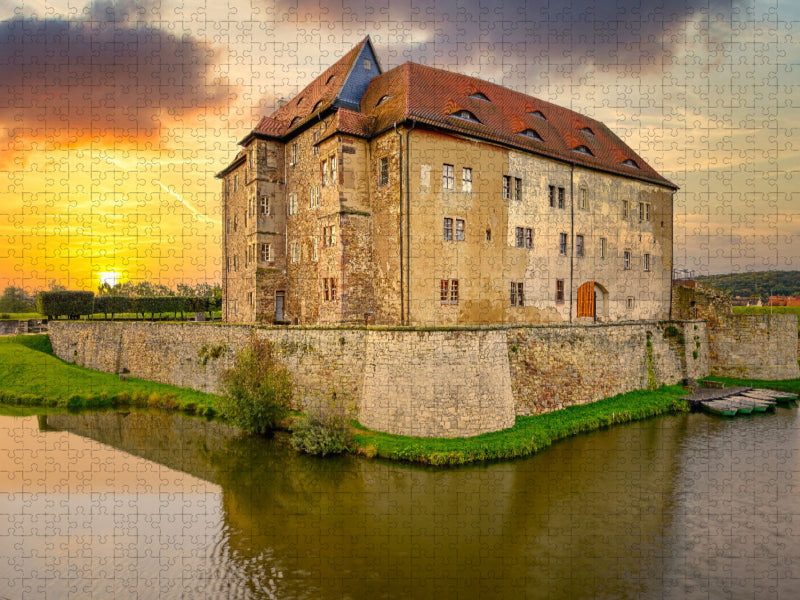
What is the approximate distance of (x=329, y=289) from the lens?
25.2m

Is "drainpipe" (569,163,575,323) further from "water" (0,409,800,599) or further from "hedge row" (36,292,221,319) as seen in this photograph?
"hedge row" (36,292,221,319)

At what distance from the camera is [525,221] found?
2712cm

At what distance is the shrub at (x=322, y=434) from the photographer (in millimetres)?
19125

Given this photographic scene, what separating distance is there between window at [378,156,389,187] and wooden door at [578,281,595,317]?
45.5 ft

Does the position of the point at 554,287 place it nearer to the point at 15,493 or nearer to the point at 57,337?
the point at 15,493

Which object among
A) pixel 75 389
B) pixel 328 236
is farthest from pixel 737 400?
pixel 75 389

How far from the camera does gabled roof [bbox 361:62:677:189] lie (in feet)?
79.7

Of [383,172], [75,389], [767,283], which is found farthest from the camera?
[767,283]

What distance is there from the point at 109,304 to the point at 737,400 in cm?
4875

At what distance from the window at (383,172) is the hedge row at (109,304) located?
107 feet

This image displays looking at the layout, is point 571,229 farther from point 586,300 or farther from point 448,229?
point 448,229

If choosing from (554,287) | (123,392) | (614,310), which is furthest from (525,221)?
(123,392)

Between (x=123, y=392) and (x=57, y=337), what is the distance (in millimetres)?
15080

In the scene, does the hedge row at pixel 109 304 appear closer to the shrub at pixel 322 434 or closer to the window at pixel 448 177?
the shrub at pixel 322 434
